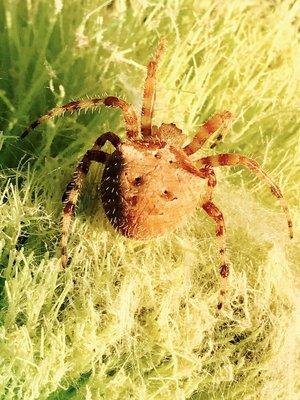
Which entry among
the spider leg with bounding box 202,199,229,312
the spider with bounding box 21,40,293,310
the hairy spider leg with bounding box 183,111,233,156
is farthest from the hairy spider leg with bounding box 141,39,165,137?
the spider leg with bounding box 202,199,229,312

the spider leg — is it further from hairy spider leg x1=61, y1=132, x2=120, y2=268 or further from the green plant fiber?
hairy spider leg x1=61, y1=132, x2=120, y2=268

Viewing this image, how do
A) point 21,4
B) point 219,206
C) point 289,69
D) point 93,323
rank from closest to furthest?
point 93,323 < point 219,206 < point 21,4 < point 289,69

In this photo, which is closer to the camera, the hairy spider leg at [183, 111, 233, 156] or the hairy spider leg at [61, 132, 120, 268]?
the hairy spider leg at [61, 132, 120, 268]

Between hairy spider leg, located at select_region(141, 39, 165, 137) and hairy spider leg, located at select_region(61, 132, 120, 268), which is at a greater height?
hairy spider leg, located at select_region(141, 39, 165, 137)

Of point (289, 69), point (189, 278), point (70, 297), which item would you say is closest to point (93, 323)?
point (70, 297)

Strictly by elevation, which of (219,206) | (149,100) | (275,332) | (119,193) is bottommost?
(275,332)

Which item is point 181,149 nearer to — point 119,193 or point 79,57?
point 119,193

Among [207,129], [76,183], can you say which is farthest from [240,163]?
[76,183]

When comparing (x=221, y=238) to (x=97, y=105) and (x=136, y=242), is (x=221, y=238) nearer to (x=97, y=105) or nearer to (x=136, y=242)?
(x=136, y=242)
